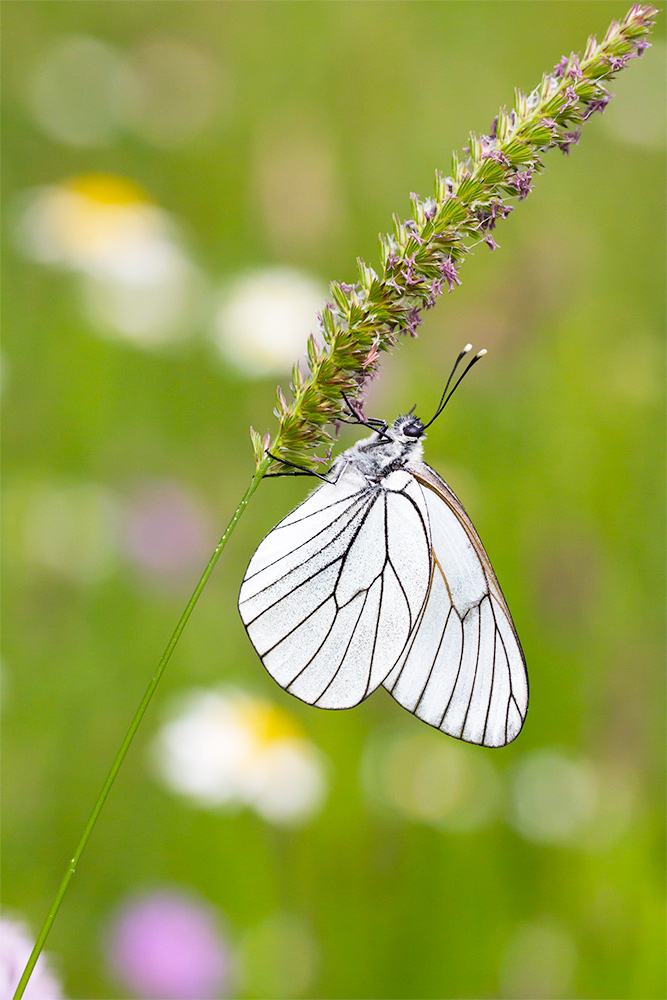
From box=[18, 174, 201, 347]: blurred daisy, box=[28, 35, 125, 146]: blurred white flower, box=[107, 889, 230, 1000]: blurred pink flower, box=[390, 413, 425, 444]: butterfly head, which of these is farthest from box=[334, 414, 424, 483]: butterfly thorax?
box=[28, 35, 125, 146]: blurred white flower

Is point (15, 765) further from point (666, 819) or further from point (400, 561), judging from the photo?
point (666, 819)

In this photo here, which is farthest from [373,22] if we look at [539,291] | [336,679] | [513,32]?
[336,679]

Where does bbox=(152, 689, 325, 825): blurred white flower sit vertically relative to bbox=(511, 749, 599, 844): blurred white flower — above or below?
below

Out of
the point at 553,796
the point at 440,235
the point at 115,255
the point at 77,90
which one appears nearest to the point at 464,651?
the point at 440,235

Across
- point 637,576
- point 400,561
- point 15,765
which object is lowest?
point 15,765

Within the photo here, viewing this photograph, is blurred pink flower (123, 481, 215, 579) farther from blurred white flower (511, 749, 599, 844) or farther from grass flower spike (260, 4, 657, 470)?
grass flower spike (260, 4, 657, 470)
